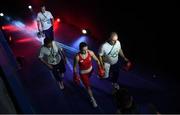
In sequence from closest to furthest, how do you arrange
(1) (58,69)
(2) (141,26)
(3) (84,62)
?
(3) (84,62) < (1) (58,69) < (2) (141,26)

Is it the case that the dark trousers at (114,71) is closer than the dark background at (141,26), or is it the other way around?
the dark trousers at (114,71)

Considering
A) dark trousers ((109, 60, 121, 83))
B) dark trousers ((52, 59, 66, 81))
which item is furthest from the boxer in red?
dark trousers ((52, 59, 66, 81))

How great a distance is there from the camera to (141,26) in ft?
34.3

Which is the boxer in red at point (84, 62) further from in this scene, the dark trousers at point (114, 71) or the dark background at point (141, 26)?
the dark background at point (141, 26)

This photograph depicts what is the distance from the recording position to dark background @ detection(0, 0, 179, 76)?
379 inches

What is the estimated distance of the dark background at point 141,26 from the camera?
9.62 meters

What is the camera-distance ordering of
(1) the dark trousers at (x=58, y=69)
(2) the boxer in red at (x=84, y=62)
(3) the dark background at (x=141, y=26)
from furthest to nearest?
(3) the dark background at (x=141, y=26) → (1) the dark trousers at (x=58, y=69) → (2) the boxer in red at (x=84, y=62)

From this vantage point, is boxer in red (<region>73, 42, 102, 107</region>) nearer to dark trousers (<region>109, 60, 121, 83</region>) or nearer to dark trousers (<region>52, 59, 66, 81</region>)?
dark trousers (<region>109, 60, 121, 83</region>)

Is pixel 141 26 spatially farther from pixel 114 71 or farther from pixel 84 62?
pixel 84 62

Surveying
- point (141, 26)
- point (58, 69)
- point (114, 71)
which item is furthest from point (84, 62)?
point (141, 26)

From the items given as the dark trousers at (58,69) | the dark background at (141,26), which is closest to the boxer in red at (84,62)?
the dark trousers at (58,69)

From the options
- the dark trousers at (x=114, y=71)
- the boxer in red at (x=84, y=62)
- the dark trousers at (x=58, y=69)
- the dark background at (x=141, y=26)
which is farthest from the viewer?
the dark background at (x=141, y=26)

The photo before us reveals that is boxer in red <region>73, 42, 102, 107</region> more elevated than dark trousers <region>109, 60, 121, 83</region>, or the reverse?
boxer in red <region>73, 42, 102, 107</region>

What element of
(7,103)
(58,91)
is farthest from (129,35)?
(7,103)
